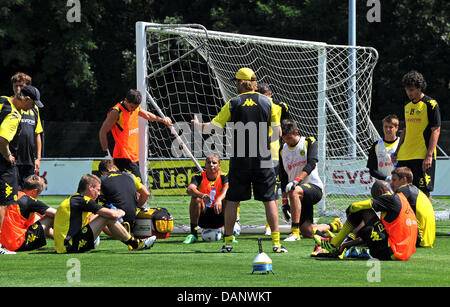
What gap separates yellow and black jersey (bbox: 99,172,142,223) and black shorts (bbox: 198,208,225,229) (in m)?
1.20

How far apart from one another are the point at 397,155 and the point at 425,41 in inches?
879

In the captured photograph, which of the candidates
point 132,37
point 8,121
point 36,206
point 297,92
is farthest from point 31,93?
point 132,37

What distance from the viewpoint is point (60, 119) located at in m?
32.8

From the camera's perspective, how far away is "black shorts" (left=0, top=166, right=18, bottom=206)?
30.7 feet

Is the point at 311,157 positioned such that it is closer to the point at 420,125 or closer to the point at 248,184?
the point at 420,125

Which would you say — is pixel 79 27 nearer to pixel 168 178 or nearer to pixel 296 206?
pixel 168 178

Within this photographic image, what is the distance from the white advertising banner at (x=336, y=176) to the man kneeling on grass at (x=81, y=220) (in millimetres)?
8879

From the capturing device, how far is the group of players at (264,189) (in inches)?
318

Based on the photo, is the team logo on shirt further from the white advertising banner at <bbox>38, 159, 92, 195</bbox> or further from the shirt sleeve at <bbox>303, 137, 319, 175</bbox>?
the white advertising banner at <bbox>38, 159, 92, 195</bbox>

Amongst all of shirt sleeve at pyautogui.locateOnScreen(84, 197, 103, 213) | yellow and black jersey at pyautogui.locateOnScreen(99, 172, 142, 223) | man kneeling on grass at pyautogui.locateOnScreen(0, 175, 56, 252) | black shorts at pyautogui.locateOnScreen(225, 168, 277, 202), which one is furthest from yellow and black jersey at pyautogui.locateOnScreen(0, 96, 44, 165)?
black shorts at pyautogui.locateOnScreen(225, 168, 277, 202)

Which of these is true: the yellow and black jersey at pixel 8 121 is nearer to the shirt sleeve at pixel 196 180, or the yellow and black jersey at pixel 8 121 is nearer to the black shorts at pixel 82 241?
the black shorts at pixel 82 241

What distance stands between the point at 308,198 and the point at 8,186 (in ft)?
12.8

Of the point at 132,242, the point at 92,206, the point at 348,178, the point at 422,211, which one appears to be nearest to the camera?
the point at 92,206

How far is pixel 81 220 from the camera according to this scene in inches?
345
